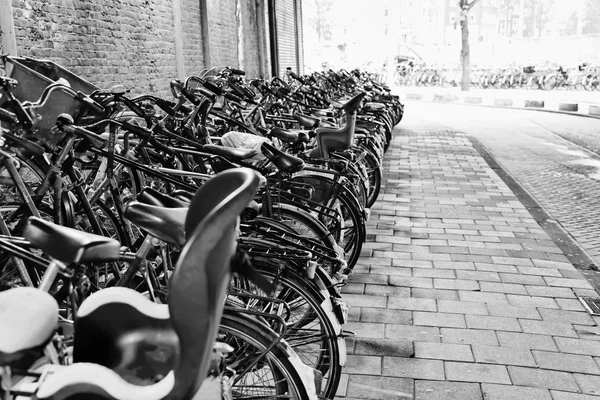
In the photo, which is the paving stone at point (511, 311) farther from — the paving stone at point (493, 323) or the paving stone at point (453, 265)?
the paving stone at point (453, 265)

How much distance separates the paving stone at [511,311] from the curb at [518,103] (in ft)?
44.8

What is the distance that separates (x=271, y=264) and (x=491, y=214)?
427 cm

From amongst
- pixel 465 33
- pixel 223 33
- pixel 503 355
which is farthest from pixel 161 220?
pixel 465 33


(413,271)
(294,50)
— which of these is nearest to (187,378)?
(413,271)

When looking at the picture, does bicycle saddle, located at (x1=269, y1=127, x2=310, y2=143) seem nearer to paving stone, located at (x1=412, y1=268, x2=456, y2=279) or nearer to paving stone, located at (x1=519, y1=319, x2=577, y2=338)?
paving stone, located at (x1=412, y1=268, x2=456, y2=279)

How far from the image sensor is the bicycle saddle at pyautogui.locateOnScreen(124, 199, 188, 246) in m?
1.73

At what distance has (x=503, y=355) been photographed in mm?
3293

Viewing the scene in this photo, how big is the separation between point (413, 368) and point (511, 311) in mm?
1030

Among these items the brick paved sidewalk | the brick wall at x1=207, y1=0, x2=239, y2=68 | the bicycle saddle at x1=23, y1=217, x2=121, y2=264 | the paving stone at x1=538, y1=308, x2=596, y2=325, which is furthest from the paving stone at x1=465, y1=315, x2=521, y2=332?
the brick wall at x1=207, y1=0, x2=239, y2=68

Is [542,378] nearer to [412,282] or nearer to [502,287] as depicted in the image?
[502,287]

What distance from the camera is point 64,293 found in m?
2.03

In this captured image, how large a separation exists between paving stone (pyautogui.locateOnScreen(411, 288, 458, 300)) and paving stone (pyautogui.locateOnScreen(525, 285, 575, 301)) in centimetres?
52

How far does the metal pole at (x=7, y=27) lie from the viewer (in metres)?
5.27

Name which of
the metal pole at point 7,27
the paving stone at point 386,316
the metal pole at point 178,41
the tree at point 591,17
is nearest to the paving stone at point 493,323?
the paving stone at point 386,316
